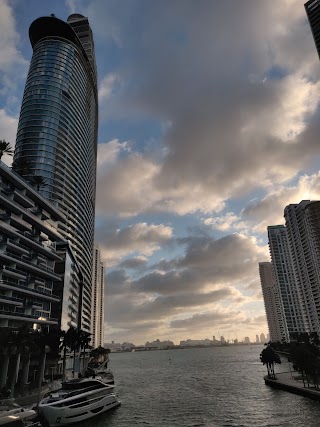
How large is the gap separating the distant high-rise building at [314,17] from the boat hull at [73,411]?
192 meters

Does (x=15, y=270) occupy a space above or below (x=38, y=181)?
below

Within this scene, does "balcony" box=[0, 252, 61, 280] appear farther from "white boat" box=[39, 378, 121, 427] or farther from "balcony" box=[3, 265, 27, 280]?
"white boat" box=[39, 378, 121, 427]

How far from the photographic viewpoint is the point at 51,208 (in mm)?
122312

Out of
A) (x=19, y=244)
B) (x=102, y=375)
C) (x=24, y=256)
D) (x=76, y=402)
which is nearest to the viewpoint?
(x=76, y=402)

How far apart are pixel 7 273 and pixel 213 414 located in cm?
5977

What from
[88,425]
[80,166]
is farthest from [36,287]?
[80,166]

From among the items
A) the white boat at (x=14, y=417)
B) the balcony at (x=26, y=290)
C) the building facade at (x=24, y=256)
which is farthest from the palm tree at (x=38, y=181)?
the white boat at (x=14, y=417)

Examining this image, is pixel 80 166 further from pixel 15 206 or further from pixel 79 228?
pixel 15 206

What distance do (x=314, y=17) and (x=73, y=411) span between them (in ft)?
728

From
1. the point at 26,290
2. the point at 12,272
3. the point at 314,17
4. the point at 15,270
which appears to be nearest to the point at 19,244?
the point at 15,270

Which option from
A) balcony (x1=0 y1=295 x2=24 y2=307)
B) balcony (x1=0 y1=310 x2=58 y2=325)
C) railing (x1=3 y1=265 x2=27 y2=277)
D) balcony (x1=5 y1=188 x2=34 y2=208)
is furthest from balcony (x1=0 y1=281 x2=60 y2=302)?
balcony (x1=5 y1=188 x2=34 y2=208)

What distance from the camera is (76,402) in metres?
52.7

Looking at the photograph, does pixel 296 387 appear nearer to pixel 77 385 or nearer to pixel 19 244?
pixel 77 385

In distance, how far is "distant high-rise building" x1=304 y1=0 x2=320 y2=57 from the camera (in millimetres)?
181325
